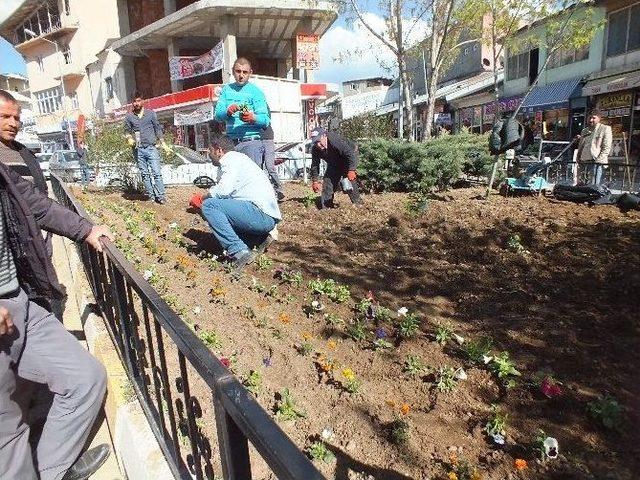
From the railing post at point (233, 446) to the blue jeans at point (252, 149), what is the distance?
5539 millimetres

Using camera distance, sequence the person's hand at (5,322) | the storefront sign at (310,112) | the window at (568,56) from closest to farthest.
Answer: the person's hand at (5,322) → the window at (568,56) → the storefront sign at (310,112)

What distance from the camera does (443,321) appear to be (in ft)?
11.9

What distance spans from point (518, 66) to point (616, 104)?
799 cm

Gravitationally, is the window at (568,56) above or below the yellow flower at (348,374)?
above

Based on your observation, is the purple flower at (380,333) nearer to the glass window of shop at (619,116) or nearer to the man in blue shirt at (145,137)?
the man in blue shirt at (145,137)

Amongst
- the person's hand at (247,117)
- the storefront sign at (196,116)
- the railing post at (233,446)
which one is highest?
the storefront sign at (196,116)

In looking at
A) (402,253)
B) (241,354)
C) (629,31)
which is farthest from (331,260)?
(629,31)

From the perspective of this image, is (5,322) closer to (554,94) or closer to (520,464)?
(520,464)

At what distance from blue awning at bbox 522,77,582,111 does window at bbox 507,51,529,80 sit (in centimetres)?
215

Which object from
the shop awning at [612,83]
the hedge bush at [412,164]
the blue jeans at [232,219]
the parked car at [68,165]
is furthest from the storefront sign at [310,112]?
the blue jeans at [232,219]

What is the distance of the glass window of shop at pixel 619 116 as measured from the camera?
17844 mm

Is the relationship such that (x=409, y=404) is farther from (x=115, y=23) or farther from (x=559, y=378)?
(x=115, y=23)

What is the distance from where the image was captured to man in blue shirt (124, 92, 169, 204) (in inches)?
281

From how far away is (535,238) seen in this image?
5.79m
